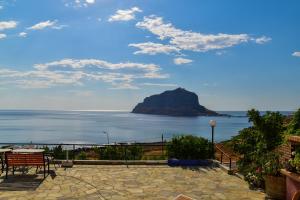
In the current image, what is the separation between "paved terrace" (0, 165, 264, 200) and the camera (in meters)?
9.71

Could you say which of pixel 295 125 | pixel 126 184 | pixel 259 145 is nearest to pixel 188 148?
pixel 259 145

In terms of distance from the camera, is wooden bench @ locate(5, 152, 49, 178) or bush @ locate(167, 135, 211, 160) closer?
wooden bench @ locate(5, 152, 49, 178)

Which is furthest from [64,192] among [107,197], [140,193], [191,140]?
[191,140]

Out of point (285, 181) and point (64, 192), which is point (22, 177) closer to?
point (64, 192)

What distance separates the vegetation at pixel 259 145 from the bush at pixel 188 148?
2.96m

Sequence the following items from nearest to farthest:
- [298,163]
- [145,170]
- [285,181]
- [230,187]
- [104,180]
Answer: [298,163] < [285,181] < [230,187] < [104,180] < [145,170]

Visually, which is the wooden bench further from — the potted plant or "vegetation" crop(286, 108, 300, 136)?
"vegetation" crop(286, 108, 300, 136)

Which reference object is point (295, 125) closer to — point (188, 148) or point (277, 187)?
point (277, 187)

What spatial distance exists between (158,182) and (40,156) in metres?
4.02

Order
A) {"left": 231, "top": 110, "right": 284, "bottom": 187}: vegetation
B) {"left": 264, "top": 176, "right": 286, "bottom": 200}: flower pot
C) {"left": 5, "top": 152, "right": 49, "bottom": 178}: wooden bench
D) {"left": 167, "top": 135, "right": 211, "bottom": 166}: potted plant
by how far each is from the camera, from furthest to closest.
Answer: {"left": 167, "top": 135, "right": 211, "bottom": 166}: potted plant → {"left": 5, "top": 152, "right": 49, "bottom": 178}: wooden bench → {"left": 231, "top": 110, "right": 284, "bottom": 187}: vegetation → {"left": 264, "top": 176, "right": 286, "bottom": 200}: flower pot

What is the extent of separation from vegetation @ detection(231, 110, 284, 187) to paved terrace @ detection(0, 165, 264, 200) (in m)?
0.52

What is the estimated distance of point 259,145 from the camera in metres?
11.3

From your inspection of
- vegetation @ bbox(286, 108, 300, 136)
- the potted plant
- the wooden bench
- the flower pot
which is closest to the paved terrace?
the flower pot

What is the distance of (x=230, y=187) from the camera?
35.3 ft
